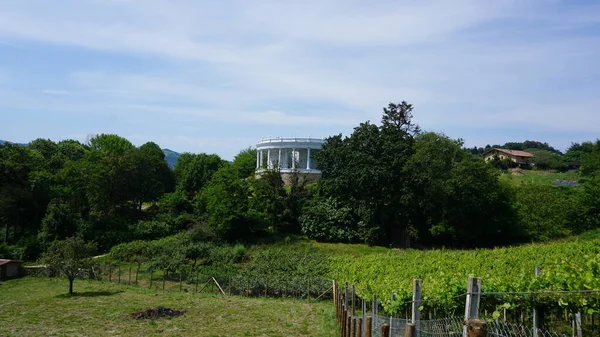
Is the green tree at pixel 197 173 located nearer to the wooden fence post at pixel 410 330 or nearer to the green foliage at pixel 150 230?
the green foliage at pixel 150 230

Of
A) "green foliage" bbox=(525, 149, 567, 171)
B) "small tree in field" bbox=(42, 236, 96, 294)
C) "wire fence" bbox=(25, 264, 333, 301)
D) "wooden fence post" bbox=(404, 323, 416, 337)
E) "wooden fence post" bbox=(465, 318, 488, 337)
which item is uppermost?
"green foliage" bbox=(525, 149, 567, 171)

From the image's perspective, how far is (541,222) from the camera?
39031mm

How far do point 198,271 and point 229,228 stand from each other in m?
7.78

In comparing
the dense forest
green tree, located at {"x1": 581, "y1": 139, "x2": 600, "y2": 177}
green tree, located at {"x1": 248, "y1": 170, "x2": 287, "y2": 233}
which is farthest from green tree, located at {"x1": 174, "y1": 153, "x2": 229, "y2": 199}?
green tree, located at {"x1": 581, "y1": 139, "x2": 600, "y2": 177}

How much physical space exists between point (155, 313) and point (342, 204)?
2534 centimetres

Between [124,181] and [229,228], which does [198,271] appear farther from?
[124,181]

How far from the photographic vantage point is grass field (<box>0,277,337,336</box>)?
17047 mm

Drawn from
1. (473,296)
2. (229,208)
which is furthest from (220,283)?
(473,296)

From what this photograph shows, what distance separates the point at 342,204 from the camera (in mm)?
43156

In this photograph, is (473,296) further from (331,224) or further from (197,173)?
(197,173)

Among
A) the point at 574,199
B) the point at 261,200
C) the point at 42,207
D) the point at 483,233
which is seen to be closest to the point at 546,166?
the point at 574,199

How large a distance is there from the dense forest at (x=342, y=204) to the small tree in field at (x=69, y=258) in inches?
414

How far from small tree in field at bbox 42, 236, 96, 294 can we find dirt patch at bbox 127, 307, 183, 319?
8450 millimetres

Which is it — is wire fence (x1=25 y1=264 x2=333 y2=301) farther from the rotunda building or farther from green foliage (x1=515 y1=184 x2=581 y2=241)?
the rotunda building
